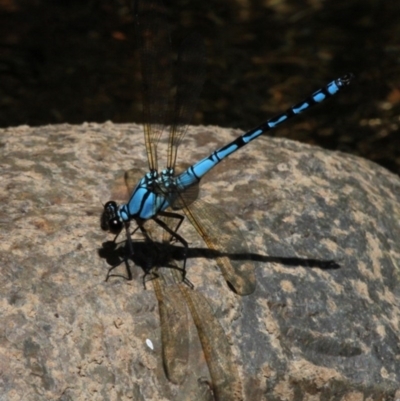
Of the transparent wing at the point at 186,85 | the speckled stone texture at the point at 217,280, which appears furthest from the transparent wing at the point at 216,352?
the transparent wing at the point at 186,85

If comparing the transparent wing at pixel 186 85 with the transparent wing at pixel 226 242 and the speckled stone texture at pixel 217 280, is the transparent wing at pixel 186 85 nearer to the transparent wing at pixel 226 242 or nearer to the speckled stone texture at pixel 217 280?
the speckled stone texture at pixel 217 280

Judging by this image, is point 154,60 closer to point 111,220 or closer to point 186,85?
point 186,85

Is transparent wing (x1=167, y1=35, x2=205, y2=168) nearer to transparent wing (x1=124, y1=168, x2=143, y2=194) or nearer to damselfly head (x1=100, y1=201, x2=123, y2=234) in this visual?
transparent wing (x1=124, y1=168, x2=143, y2=194)

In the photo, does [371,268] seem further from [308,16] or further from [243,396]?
[308,16]

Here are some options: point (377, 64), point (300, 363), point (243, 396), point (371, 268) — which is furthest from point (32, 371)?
point (377, 64)

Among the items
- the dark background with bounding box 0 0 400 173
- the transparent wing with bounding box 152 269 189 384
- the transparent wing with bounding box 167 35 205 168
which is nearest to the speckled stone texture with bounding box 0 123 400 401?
the transparent wing with bounding box 152 269 189 384
